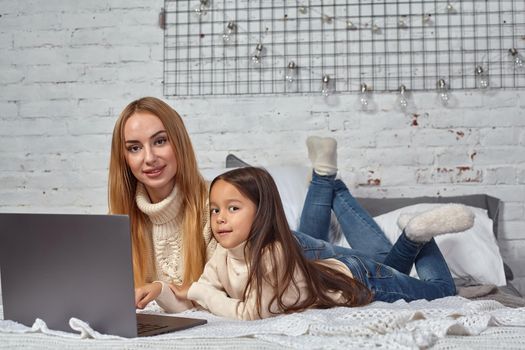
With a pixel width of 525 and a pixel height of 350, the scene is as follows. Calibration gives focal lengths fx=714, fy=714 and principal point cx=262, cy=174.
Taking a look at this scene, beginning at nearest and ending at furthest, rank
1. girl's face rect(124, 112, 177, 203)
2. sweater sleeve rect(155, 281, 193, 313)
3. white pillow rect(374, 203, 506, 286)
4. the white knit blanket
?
the white knit blanket
sweater sleeve rect(155, 281, 193, 313)
girl's face rect(124, 112, 177, 203)
white pillow rect(374, 203, 506, 286)

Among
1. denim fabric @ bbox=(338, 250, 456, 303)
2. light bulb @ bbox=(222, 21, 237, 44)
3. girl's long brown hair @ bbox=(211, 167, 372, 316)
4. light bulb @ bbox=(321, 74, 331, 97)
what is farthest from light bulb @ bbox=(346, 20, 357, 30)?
girl's long brown hair @ bbox=(211, 167, 372, 316)

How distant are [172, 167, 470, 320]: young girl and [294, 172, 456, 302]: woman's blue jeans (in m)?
0.20

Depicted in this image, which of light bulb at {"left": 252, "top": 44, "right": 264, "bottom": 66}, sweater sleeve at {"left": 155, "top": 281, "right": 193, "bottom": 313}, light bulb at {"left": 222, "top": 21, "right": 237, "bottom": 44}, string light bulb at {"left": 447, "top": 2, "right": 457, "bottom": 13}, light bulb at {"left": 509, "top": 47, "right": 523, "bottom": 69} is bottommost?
sweater sleeve at {"left": 155, "top": 281, "right": 193, "bottom": 313}

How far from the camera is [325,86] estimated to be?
2830 mm

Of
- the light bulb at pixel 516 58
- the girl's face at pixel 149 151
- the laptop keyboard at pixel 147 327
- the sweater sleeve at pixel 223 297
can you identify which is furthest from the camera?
the light bulb at pixel 516 58

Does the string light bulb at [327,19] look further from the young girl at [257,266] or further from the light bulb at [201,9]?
the young girl at [257,266]

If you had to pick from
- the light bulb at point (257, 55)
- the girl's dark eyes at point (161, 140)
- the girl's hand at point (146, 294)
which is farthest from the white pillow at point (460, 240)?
the girl's hand at point (146, 294)

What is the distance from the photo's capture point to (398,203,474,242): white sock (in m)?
1.91

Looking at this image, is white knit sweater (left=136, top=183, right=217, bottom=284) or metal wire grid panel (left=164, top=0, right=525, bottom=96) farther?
metal wire grid panel (left=164, top=0, right=525, bottom=96)

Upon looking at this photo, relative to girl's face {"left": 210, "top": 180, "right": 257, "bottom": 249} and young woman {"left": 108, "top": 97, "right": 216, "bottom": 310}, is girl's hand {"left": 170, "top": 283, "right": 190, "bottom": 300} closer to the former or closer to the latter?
young woman {"left": 108, "top": 97, "right": 216, "bottom": 310}

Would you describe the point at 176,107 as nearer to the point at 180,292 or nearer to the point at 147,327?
the point at 180,292

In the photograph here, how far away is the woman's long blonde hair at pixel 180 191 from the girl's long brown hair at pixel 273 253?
0.26 meters

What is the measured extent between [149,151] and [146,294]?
1.23 ft

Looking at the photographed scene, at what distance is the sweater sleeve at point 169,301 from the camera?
1.56 meters
